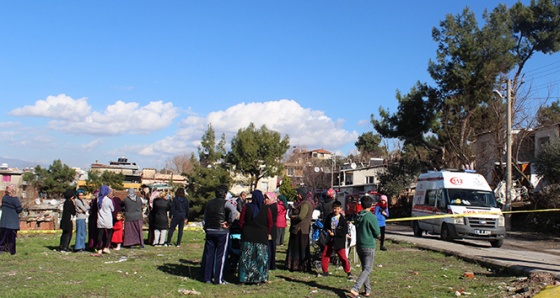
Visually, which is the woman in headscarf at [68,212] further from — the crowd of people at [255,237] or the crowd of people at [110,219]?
the crowd of people at [255,237]

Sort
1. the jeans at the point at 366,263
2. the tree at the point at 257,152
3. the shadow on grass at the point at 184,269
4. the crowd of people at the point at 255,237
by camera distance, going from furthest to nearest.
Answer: the tree at the point at 257,152, the shadow on grass at the point at 184,269, the crowd of people at the point at 255,237, the jeans at the point at 366,263

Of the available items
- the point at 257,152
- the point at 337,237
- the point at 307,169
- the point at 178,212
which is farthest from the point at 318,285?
the point at 307,169

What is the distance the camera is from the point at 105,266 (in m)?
11.6

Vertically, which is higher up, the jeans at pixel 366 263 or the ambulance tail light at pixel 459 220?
the ambulance tail light at pixel 459 220

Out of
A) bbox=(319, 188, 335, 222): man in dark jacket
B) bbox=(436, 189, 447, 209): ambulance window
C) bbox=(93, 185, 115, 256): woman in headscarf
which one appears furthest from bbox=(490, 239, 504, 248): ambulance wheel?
bbox=(93, 185, 115, 256): woman in headscarf

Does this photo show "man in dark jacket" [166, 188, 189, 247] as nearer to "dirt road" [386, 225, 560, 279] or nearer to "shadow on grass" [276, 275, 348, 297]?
"shadow on grass" [276, 275, 348, 297]

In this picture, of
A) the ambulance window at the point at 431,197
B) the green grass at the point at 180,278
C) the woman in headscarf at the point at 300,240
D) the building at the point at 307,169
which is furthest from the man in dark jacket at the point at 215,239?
the building at the point at 307,169

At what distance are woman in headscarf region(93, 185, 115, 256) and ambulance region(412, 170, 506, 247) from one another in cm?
1037

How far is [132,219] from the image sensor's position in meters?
15.2

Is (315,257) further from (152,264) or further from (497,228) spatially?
(497,228)

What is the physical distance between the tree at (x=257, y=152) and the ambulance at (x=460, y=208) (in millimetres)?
35954

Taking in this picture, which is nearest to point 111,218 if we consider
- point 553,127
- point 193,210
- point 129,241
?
point 129,241

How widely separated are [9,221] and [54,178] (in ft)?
184

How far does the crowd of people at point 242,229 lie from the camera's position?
977 cm
